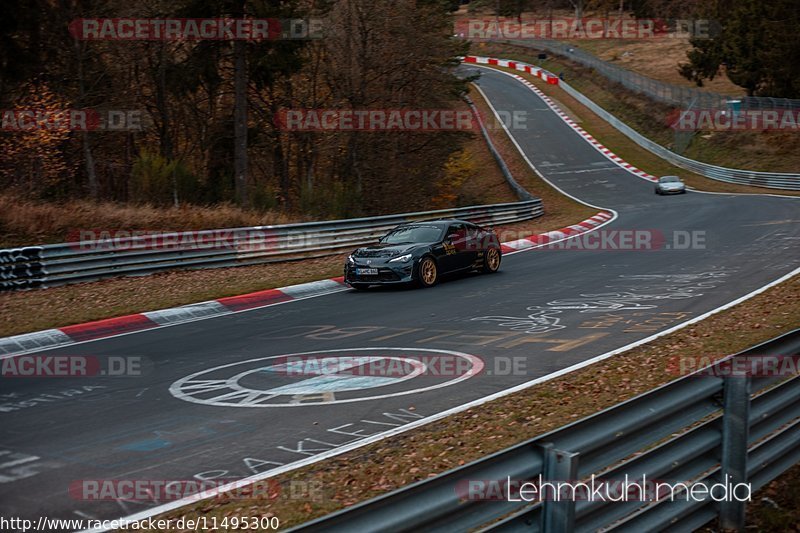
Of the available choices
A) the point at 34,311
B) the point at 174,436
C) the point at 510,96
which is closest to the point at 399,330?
the point at 174,436

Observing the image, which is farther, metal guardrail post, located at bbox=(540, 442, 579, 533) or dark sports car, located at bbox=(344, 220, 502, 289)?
dark sports car, located at bbox=(344, 220, 502, 289)

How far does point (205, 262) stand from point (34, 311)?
555 cm

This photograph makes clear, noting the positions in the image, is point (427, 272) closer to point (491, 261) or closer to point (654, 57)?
point (491, 261)

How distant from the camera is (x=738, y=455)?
5266mm

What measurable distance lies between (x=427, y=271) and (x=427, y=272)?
0.09ft

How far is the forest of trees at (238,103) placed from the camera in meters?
27.8

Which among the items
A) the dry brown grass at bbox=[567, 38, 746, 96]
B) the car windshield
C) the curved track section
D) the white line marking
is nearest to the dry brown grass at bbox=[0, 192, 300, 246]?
the car windshield

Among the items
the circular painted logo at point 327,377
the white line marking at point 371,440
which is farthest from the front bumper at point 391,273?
the white line marking at point 371,440

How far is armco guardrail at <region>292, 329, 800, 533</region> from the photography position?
138 inches

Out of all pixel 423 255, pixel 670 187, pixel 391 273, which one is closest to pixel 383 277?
pixel 391 273

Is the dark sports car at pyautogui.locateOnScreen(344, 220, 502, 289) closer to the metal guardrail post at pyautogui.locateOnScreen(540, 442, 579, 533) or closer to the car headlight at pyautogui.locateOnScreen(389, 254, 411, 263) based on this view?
Result: the car headlight at pyautogui.locateOnScreen(389, 254, 411, 263)

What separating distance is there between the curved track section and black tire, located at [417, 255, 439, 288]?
14.8 inches

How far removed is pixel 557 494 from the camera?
3.90m

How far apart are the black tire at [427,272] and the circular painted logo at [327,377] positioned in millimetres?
6435
